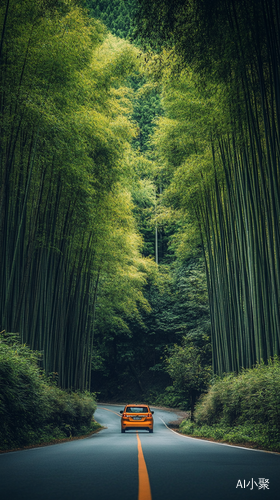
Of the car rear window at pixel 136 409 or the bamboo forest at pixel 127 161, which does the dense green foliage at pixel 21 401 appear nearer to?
the bamboo forest at pixel 127 161

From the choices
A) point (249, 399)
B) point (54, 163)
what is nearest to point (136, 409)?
point (249, 399)

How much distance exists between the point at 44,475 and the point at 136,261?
18.6 meters

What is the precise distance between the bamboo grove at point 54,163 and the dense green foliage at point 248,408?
4066 millimetres

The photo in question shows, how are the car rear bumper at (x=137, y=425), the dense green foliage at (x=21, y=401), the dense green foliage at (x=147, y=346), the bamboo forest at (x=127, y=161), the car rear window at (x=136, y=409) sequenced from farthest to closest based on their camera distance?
the dense green foliage at (x=147, y=346) → the car rear window at (x=136, y=409) → the car rear bumper at (x=137, y=425) → the bamboo forest at (x=127, y=161) → the dense green foliage at (x=21, y=401)

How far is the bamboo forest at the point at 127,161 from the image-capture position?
266 inches

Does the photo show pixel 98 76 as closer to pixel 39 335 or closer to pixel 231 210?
pixel 231 210

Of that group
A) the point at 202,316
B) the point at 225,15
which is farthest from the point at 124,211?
the point at 202,316

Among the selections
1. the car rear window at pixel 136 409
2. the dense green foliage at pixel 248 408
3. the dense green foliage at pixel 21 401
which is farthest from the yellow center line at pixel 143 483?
the car rear window at pixel 136 409

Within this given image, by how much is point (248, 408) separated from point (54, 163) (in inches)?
235

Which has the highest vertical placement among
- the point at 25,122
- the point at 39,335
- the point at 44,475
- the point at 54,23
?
the point at 54,23

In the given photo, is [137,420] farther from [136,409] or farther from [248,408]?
[248,408]

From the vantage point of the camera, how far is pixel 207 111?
9.09 meters

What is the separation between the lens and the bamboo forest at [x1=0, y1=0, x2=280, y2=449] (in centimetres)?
676

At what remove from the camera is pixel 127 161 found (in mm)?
11844
